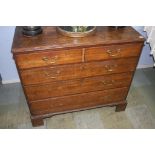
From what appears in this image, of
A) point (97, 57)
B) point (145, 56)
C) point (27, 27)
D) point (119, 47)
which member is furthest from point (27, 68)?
point (145, 56)

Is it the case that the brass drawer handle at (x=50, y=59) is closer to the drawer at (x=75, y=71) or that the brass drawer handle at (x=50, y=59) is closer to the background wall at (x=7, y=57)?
the drawer at (x=75, y=71)

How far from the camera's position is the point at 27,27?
119cm

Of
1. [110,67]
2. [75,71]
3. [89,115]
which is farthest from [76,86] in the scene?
[89,115]

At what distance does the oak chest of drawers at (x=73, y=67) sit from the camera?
3.84 ft

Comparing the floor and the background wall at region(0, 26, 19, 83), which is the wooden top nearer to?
the background wall at region(0, 26, 19, 83)

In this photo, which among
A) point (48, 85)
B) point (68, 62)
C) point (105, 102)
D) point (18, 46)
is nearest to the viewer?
point (18, 46)

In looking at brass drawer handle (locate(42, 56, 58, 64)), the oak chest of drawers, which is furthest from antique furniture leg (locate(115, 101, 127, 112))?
brass drawer handle (locate(42, 56, 58, 64))

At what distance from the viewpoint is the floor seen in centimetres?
168

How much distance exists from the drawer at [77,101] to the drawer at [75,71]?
0.23m

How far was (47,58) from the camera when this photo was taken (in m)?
1.19

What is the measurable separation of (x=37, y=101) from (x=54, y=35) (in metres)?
0.58

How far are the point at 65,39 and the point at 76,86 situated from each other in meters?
0.42

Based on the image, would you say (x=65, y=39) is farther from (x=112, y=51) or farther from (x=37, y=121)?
(x=37, y=121)
